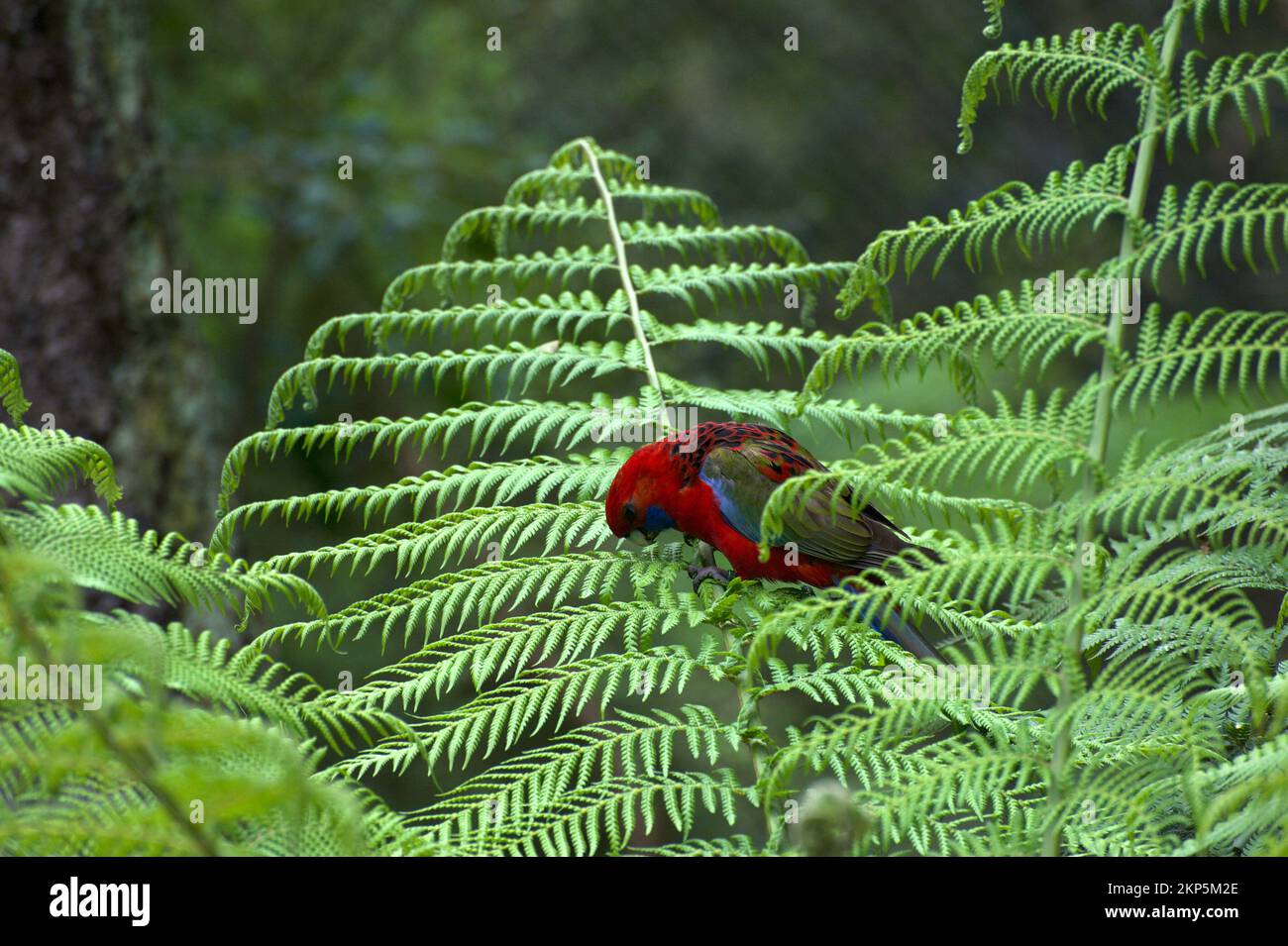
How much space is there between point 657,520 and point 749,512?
0.73 feet

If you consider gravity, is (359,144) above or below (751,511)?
above

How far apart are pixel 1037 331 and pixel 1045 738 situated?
568mm

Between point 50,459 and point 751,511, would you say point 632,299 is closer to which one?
point 751,511

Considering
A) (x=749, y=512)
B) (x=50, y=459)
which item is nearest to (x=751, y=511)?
(x=749, y=512)

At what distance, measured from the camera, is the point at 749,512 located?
241 cm

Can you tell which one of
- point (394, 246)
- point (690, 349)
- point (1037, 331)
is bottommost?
point (1037, 331)

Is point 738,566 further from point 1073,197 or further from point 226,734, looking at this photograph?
point 226,734

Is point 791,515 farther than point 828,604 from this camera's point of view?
Yes

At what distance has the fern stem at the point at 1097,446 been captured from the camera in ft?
4.58

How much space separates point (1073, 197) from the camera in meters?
1.66

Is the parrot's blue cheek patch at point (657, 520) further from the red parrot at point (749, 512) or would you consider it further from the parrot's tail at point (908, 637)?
the parrot's tail at point (908, 637)

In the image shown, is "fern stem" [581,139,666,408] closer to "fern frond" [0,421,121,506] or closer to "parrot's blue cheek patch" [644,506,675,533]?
"parrot's blue cheek patch" [644,506,675,533]
